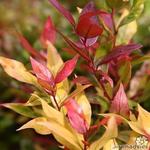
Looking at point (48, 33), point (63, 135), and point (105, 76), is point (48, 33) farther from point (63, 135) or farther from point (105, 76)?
point (63, 135)

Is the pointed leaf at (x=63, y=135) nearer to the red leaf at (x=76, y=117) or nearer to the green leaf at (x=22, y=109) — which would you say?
the red leaf at (x=76, y=117)

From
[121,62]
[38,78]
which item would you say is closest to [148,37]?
[121,62]

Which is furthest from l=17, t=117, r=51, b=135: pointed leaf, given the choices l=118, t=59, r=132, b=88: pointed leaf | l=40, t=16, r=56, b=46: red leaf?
l=40, t=16, r=56, b=46: red leaf

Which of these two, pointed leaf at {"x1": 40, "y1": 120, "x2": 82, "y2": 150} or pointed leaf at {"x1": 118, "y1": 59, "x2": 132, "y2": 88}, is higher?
pointed leaf at {"x1": 40, "y1": 120, "x2": 82, "y2": 150}

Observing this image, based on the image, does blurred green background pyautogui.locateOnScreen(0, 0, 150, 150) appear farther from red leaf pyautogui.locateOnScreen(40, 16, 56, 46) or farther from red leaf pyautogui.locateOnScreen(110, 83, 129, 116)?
red leaf pyautogui.locateOnScreen(110, 83, 129, 116)

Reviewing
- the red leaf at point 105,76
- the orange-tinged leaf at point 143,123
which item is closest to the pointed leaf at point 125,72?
the red leaf at point 105,76

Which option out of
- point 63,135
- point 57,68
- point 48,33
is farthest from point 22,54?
point 63,135
